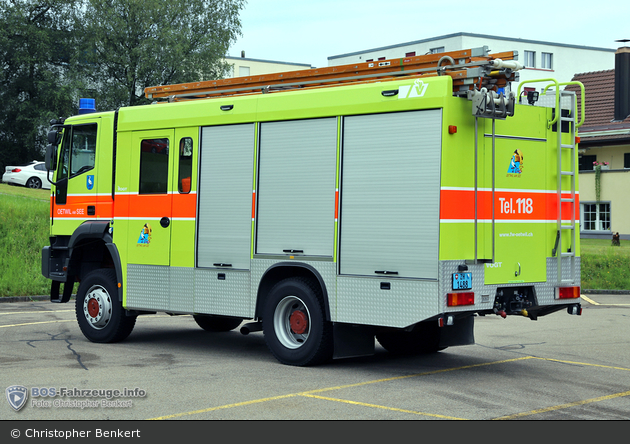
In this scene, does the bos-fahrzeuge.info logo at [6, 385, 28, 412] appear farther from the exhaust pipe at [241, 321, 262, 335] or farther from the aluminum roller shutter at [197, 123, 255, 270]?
the aluminum roller shutter at [197, 123, 255, 270]

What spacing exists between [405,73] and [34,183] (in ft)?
113

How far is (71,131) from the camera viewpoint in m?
12.3

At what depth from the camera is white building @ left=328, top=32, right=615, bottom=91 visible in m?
67.8

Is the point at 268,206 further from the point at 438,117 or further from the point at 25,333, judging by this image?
the point at 25,333

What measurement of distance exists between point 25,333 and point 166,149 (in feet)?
12.9

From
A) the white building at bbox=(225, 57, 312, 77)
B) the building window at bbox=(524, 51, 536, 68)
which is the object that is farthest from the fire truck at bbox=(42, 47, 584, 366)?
the white building at bbox=(225, 57, 312, 77)

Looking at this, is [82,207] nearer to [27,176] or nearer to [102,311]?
[102,311]

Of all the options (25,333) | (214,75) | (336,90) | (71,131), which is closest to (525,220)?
(336,90)

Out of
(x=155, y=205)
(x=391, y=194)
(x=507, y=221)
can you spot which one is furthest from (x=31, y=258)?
(x=507, y=221)

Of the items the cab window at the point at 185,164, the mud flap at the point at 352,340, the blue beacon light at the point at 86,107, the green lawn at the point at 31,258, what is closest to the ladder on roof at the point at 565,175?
the mud flap at the point at 352,340

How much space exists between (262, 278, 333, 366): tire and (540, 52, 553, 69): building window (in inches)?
2590

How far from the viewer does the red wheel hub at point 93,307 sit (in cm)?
1175

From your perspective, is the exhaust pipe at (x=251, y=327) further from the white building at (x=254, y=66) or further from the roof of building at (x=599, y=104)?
the white building at (x=254, y=66)

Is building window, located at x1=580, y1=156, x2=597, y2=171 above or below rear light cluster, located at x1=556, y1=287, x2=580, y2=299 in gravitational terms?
above
